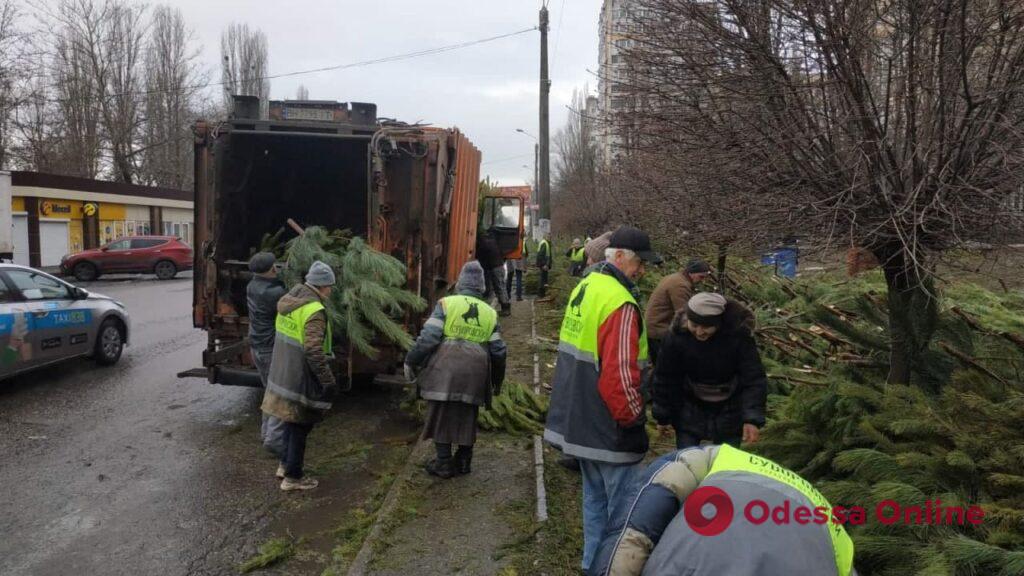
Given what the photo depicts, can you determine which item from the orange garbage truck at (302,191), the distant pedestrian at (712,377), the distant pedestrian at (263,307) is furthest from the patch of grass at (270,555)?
the orange garbage truck at (302,191)

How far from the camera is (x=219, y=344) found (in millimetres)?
7570

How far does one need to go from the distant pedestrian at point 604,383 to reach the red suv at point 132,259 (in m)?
25.5

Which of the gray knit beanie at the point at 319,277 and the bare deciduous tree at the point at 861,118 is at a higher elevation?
the bare deciduous tree at the point at 861,118

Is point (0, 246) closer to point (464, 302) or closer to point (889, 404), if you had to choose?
→ point (464, 302)

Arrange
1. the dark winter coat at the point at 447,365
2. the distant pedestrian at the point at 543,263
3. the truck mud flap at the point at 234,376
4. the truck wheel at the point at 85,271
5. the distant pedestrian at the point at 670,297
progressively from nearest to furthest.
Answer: the dark winter coat at the point at 447,365 → the distant pedestrian at the point at 670,297 → the truck mud flap at the point at 234,376 → the distant pedestrian at the point at 543,263 → the truck wheel at the point at 85,271

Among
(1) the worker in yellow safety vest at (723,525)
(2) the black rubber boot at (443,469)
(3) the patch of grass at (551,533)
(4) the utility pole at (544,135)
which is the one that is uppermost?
(4) the utility pole at (544,135)

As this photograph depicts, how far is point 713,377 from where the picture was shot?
13.0 ft

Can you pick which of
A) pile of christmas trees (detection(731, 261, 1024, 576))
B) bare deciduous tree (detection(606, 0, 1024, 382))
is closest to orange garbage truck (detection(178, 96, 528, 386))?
bare deciduous tree (detection(606, 0, 1024, 382))

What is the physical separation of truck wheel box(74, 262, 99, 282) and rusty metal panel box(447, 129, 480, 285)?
63.3 ft

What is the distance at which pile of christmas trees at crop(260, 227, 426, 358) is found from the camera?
6.59 metres

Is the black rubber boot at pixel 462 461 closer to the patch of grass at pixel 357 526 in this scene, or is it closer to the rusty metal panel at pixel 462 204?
the patch of grass at pixel 357 526

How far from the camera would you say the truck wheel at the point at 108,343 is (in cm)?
945

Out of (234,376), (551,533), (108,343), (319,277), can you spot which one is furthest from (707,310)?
→ (108,343)

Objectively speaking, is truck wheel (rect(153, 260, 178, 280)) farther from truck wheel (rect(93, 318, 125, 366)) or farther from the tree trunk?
the tree trunk
